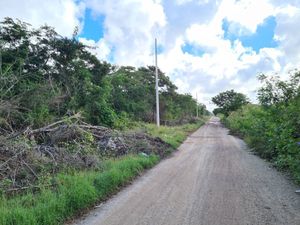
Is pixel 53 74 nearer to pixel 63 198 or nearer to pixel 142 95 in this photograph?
pixel 63 198

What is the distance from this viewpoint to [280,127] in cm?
1136

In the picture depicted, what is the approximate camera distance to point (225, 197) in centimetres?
679

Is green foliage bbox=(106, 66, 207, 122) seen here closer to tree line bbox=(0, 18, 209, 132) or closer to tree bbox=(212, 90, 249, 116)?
tree line bbox=(0, 18, 209, 132)

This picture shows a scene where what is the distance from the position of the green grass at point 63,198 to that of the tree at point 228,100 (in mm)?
→ 51768

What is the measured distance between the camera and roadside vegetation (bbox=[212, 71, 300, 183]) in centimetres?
950

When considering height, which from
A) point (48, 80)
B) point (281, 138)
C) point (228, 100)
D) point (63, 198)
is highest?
point (228, 100)

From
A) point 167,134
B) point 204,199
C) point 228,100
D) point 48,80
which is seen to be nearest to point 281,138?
point 204,199

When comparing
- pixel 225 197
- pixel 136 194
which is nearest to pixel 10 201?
pixel 136 194

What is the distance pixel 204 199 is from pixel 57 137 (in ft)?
20.7

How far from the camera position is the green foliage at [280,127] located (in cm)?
951

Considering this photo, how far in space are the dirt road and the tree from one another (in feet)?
162

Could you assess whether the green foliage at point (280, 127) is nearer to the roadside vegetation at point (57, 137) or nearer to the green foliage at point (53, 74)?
the roadside vegetation at point (57, 137)

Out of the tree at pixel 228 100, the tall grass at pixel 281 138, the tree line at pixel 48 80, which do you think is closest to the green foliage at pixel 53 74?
the tree line at pixel 48 80

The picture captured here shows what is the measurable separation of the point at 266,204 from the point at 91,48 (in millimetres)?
15914
